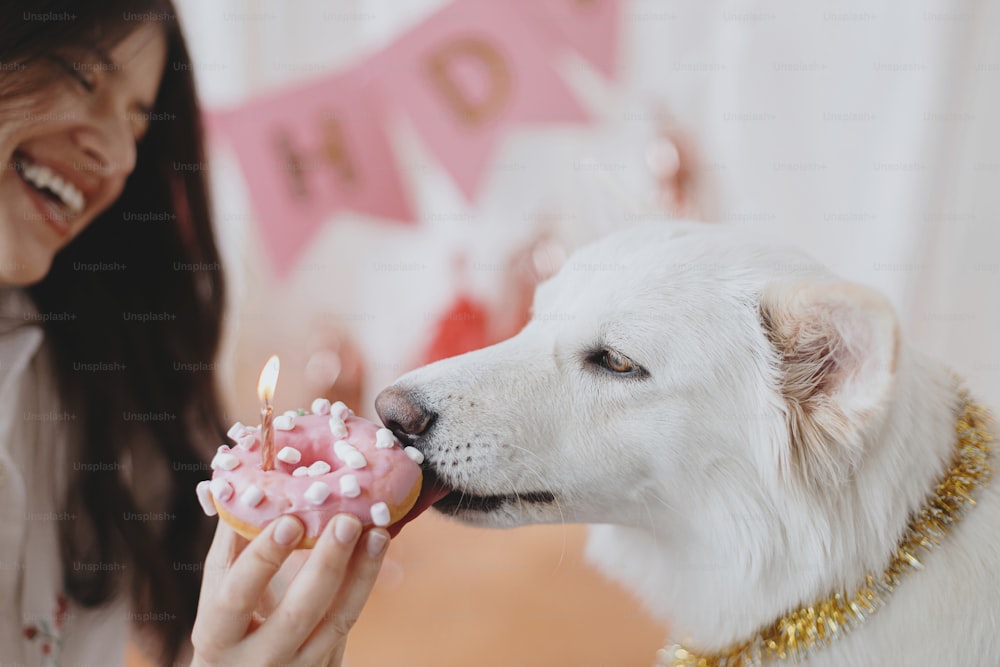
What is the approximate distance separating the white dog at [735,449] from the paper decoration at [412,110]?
166 cm

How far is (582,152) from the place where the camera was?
8.37 feet

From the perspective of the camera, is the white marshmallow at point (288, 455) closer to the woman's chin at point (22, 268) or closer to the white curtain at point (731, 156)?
the woman's chin at point (22, 268)

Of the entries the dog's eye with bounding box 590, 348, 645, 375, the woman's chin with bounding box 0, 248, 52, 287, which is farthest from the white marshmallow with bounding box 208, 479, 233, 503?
the woman's chin with bounding box 0, 248, 52, 287

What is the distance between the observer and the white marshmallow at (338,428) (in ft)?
2.77

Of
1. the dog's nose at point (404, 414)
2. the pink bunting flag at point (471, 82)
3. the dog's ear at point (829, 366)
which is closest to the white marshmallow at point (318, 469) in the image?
the dog's nose at point (404, 414)

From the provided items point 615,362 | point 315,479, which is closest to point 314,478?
point 315,479

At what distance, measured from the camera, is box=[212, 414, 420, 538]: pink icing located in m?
0.75

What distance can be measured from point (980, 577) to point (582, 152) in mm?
1977

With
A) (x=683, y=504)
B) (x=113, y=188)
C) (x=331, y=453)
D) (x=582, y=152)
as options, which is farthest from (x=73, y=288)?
(x=582, y=152)

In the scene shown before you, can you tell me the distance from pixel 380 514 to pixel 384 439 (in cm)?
10

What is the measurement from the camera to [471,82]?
2508 mm

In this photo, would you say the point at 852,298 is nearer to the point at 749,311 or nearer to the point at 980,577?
the point at 749,311

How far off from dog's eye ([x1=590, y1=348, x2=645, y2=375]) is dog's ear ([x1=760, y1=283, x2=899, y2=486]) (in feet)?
0.56

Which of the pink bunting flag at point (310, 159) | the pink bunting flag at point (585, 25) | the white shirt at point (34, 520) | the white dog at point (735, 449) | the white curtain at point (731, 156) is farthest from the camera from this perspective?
the pink bunting flag at point (310, 159)
